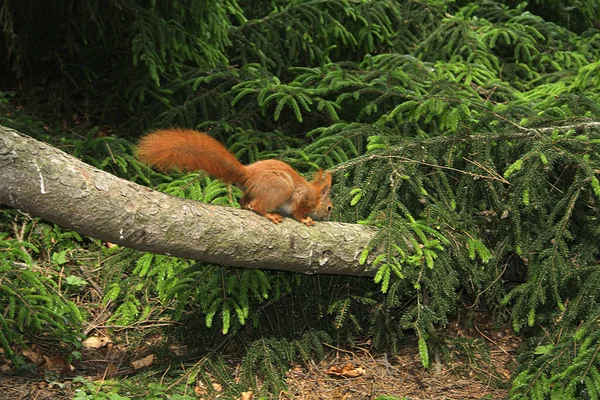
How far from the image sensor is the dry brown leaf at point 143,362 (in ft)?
14.9

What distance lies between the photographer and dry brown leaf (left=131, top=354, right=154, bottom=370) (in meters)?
4.54

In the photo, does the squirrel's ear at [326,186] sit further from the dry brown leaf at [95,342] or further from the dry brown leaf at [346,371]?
the dry brown leaf at [95,342]

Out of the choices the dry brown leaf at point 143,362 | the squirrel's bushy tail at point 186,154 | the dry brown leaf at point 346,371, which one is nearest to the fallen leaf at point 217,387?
the dry brown leaf at point 143,362

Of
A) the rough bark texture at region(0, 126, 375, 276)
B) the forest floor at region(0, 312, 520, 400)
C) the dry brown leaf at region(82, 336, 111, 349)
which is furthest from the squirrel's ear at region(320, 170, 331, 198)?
the dry brown leaf at region(82, 336, 111, 349)

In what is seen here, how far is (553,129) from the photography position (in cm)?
470

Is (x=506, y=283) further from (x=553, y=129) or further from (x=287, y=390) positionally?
(x=287, y=390)

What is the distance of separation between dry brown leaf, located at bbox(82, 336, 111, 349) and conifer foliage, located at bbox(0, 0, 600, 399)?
19cm

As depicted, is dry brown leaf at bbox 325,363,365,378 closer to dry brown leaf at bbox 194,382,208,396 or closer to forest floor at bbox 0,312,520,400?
forest floor at bbox 0,312,520,400

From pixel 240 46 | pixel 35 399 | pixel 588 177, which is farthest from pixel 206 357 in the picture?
pixel 240 46

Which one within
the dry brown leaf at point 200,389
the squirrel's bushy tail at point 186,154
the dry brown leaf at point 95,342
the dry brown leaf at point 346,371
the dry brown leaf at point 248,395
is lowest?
the dry brown leaf at point 95,342

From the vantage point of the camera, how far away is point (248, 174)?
4156mm

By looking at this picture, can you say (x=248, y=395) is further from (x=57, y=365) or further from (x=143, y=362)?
(x=57, y=365)

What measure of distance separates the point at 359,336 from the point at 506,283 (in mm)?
1152

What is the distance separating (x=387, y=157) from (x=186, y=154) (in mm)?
1416
